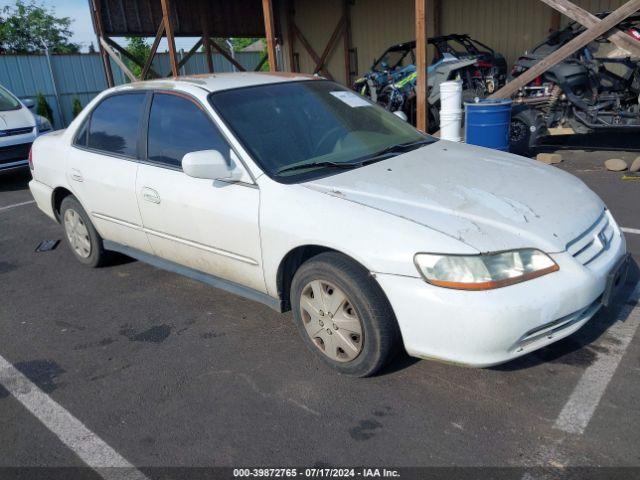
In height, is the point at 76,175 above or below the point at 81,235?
above

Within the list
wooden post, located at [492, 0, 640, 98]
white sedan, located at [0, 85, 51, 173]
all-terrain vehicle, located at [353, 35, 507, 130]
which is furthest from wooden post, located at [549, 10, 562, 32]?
white sedan, located at [0, 85, 51, 173]

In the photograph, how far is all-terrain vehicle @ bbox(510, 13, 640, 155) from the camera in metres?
7.84

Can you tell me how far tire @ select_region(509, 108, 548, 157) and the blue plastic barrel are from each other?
91 centimetres

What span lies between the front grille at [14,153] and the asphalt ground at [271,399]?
19.1 feet

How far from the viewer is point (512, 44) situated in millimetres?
11836

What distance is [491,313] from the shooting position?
2525mm

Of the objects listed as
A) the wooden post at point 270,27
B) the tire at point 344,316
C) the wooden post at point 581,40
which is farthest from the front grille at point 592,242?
the wooden post at point 270,27

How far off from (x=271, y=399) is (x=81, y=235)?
2905 mm

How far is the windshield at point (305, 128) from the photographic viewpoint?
3.43 metres

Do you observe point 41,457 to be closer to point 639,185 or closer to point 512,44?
point 639,185

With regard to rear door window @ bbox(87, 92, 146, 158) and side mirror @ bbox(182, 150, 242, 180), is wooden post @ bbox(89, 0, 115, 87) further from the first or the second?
side mirror @ bbox(182, 150, 242, 180)

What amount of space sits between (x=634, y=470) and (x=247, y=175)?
7.83 feet

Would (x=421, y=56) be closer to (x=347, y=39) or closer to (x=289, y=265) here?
(x=289, y=265)

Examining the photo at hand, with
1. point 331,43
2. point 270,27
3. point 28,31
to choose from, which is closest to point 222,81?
point 270,27
